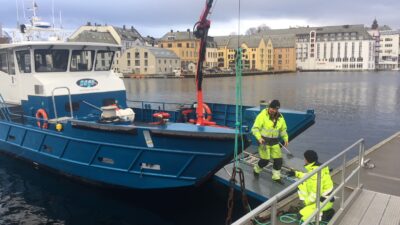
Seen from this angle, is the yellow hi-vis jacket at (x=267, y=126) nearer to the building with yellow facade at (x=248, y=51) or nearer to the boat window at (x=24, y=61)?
the boat window at (x=24, y=61)

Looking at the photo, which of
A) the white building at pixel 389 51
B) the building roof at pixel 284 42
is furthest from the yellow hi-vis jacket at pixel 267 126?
the white building at pixel 389 51

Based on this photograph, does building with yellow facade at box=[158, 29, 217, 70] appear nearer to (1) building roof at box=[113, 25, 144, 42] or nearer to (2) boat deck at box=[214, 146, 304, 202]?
(1) building roof at box=[113, 25, 144, 42]

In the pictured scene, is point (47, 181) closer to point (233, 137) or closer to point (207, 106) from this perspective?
point (207, 106)

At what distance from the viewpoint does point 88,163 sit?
9078 millimetres

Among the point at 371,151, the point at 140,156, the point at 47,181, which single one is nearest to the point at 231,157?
the point at 140,156

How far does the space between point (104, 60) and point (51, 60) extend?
65.2 inches

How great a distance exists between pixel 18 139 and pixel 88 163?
11.0 feet

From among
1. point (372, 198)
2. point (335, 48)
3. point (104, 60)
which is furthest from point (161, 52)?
point (372, 198)

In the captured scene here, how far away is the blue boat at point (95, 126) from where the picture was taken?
7.95 m

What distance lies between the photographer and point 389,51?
152 m

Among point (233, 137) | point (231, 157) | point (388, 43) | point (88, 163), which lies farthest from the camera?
point (388, 43)

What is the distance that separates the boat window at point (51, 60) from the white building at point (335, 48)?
138 meters

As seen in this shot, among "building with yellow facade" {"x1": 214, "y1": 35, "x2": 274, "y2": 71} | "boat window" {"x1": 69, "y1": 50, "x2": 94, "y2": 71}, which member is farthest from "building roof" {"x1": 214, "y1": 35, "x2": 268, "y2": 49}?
"boat window" {"x1": 69, "y1": 50, "x2": 94, "y2": 71}

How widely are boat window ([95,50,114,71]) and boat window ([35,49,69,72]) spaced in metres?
1.02
